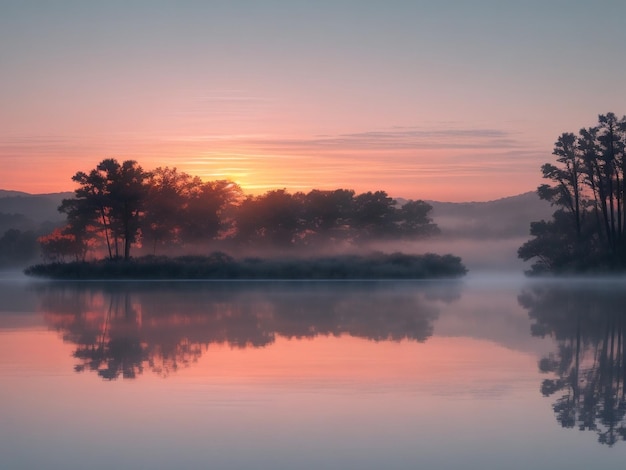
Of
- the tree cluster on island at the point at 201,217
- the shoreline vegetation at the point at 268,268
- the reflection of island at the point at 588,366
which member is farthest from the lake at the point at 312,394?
the tree cluster on island at the point at 201,217

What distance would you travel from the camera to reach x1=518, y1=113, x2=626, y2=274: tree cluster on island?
35.2m

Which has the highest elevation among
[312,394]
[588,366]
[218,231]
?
[218,231]

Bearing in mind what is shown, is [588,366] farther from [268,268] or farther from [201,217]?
[201,217]

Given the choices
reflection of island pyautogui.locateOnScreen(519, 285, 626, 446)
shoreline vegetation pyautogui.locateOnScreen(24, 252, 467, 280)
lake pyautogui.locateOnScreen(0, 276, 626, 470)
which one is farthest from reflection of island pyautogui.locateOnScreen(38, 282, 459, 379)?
shoreline vegetation pyautogui.locateOnScreen(24, 252, 467, 280)

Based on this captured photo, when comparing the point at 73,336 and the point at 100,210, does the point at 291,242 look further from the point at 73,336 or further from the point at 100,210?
the point at 73,336

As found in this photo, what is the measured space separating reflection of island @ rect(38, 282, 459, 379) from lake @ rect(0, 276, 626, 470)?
0.05 metres

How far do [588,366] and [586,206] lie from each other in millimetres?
30004

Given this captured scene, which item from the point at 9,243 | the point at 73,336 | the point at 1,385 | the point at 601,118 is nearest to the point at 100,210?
the point at 9,243

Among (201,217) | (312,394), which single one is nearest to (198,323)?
(312,394)

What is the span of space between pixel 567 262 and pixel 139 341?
2969 centimetres

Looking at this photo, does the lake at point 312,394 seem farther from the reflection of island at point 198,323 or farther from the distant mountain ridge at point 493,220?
the distant mountain ridge at point 493,220

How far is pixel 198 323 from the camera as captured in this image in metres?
12.8

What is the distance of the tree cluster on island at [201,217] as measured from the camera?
130 feet

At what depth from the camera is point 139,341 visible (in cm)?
1033
